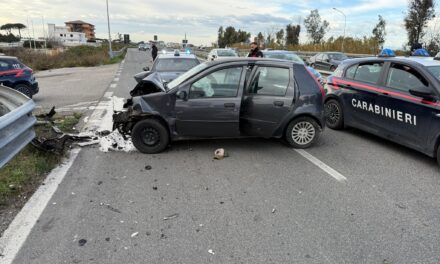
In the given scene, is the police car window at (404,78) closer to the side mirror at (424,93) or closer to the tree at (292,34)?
the side mirror at (424,93)

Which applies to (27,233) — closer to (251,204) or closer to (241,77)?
(251,204)

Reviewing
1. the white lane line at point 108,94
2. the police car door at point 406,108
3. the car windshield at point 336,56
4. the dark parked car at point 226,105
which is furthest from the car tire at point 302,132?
the car windshield at point 336,56

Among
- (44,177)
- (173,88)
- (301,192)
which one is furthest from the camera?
(173,88)

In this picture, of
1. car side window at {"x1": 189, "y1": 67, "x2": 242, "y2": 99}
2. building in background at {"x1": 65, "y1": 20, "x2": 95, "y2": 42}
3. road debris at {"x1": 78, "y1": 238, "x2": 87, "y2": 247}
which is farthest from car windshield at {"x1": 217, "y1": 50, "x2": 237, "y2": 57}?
building in background at {"x1": 65, "y1": 20, "x2": 95, "y2": 42}

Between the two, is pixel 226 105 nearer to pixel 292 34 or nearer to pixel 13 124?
pixel 13 124

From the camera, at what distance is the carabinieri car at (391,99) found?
541cm

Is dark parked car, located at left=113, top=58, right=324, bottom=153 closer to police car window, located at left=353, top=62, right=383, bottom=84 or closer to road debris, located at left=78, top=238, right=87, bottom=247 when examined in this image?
police car window, located at left=353, top=62, right=383, bottom=84

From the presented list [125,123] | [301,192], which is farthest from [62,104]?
[301,192]

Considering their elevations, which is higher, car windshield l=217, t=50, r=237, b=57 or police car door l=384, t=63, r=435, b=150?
car windshield l=217, t=50, r=237, b=57

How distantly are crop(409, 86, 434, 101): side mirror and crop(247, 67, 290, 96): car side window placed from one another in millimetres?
2027

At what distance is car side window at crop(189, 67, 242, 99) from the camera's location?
5.77 metres

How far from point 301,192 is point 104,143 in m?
3.88

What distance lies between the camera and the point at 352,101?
23.5 feet

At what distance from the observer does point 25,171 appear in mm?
4809
